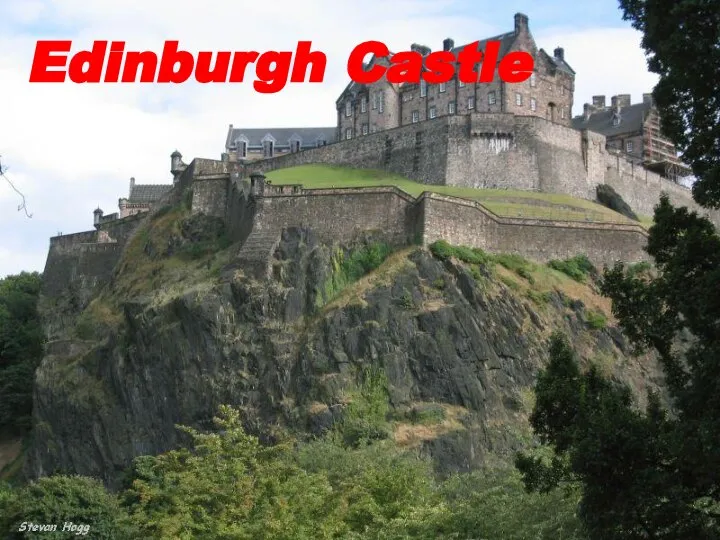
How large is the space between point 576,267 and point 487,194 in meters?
9.87

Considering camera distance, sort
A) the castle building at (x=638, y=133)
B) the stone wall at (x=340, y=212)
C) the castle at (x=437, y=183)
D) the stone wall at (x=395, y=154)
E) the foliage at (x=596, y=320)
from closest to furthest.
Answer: the foliage at (x=596, y=320)
the stone wall at (x=340, y=212)
the castle at (x=437, y=183)
the stone wall at (x=395, y=154)
the castle building at (x=638, y=133)

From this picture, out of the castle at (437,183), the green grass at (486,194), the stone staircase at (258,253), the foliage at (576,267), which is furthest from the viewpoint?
the green grass at (486,194)

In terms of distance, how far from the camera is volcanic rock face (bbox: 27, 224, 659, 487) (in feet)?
179

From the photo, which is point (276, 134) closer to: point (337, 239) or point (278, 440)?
point (337, 239)

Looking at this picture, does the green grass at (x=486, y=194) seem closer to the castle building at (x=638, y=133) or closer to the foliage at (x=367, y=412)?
the foliage at (x=367, y=412)

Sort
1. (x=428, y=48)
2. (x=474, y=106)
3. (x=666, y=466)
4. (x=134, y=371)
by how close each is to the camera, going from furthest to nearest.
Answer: (x=428, y=48) → (x=474, y=106) → (x=134, y=371) → (x=666, y=466)

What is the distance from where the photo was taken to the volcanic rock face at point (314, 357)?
54438 mm

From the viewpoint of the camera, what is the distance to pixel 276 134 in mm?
105312

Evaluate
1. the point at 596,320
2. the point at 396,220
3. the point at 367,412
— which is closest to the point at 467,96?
the point at 396,220

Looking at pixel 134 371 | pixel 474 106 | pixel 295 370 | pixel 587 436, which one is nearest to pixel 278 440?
pixel 295 370

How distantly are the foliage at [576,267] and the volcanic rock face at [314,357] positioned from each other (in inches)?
102

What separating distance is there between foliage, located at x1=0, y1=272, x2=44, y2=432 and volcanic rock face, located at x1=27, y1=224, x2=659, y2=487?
559 inches

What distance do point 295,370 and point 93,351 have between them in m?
13.9

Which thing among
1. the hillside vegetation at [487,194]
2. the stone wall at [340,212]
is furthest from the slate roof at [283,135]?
the stone wall at [340,212]
